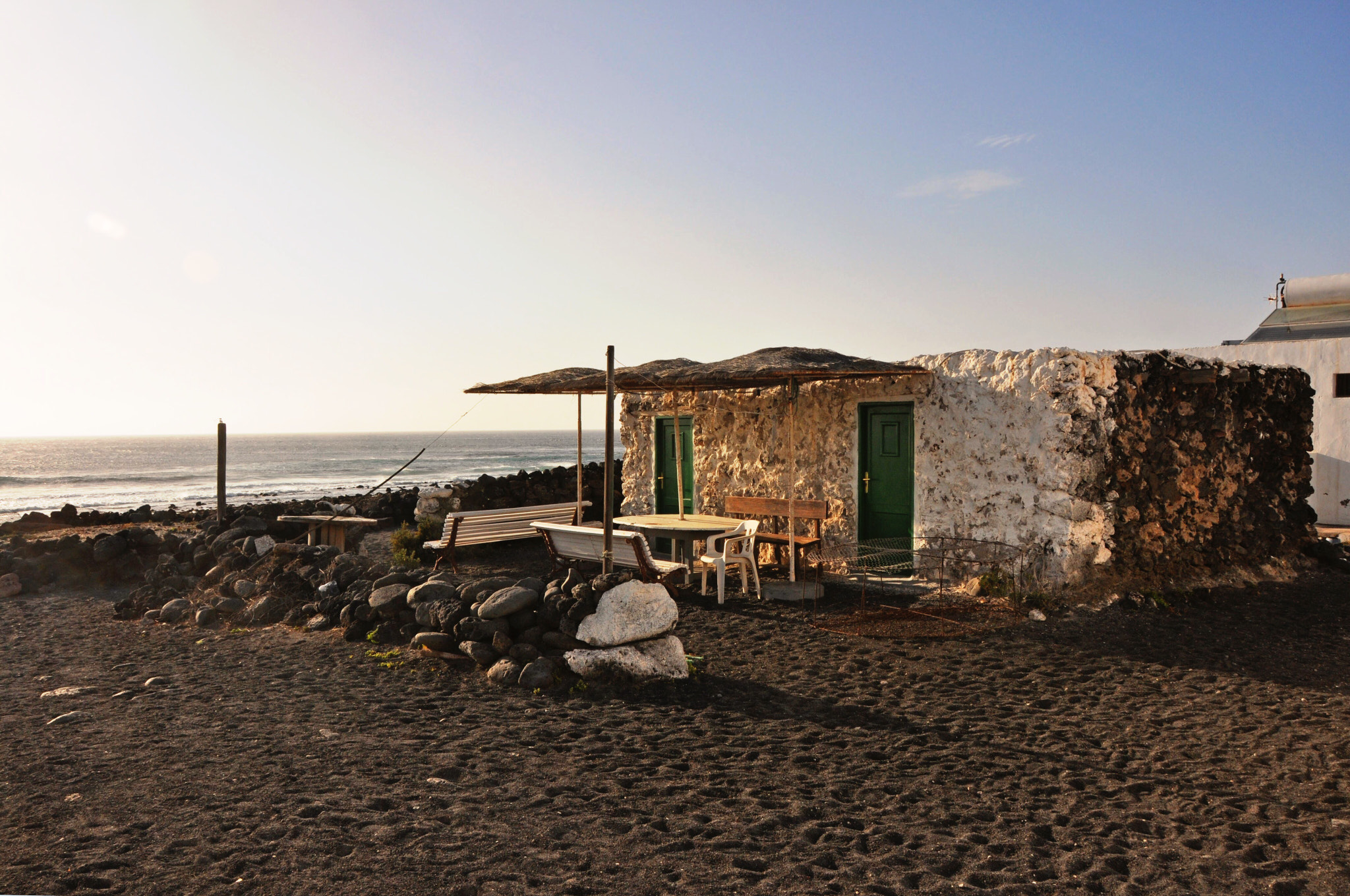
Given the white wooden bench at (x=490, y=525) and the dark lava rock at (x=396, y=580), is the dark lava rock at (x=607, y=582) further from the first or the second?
the white wooden bench at (x=490, y=525)

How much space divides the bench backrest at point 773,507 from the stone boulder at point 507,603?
3378mm

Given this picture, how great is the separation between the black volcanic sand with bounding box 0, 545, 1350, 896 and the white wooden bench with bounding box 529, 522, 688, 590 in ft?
3.40

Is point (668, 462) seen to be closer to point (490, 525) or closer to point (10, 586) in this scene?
point (490, 525)

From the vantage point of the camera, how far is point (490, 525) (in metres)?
10.0

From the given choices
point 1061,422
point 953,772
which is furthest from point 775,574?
point 953,772

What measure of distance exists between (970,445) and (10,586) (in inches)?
423

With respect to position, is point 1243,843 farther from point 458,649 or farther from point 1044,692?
point 458,649

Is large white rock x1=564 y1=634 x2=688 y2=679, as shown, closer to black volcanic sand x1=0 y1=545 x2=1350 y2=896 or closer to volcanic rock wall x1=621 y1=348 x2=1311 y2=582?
black volcanic sand x1=0 y1=545 x2=1350 y2=896

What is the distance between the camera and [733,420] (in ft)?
34.6

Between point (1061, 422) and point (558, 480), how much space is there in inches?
→ 401

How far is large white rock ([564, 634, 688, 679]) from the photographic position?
557 cm

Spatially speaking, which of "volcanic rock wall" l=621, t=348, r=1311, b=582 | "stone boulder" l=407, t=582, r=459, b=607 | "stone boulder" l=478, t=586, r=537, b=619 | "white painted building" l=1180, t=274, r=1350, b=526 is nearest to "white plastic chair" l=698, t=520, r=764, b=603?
"volcanic rock wall" l=621, t=348, r=1311, b=582

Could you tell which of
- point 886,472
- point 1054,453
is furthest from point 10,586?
point 1054,453

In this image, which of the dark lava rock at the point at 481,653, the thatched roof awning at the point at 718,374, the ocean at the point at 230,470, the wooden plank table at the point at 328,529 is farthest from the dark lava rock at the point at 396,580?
the ocean at the point at 230,470
